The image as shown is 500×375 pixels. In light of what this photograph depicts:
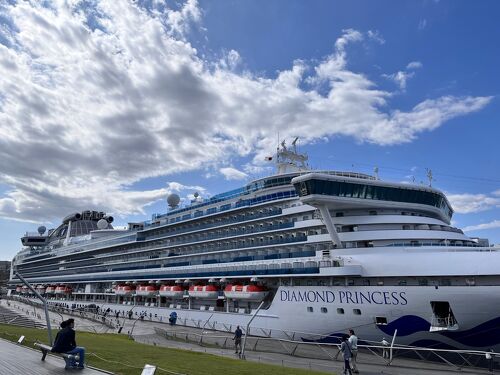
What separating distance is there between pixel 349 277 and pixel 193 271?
19.3 metres

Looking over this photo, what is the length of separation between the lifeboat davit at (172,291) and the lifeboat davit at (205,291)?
10.2 ft

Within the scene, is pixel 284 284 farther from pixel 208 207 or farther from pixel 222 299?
pixel 208 207

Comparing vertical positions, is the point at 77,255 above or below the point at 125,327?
above

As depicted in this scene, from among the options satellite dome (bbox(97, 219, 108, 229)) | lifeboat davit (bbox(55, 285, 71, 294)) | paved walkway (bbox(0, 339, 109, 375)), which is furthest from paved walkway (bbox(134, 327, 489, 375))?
satellite dome (bbox(97, 219, 108, 229))

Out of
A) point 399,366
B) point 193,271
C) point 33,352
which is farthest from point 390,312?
point 193,271

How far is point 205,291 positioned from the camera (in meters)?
35.5

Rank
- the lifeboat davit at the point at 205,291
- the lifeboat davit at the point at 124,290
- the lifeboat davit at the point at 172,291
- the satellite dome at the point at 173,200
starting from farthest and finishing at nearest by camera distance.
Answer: the satellite dome at the point at 173,200 < the lifeboat davit at the point at 124,290 < the lifeboat davit at the point at 172,291 < the lifeboat davit at the point at 205,291

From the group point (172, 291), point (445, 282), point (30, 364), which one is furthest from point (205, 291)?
point (30, 364)

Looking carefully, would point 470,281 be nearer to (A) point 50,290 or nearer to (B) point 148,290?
(B) point 148,290

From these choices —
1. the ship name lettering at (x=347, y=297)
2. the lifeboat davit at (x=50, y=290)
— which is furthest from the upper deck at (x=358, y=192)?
the lifeboat davit at (x=50, y=290)

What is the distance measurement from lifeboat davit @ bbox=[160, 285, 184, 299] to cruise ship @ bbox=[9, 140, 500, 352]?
15cm

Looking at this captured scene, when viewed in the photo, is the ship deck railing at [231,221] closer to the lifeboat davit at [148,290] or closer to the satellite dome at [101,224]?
the lifeboat davit at [148,290]

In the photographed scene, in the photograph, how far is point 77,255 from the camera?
7506 cm

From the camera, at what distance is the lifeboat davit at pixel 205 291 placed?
3503 centimetres
